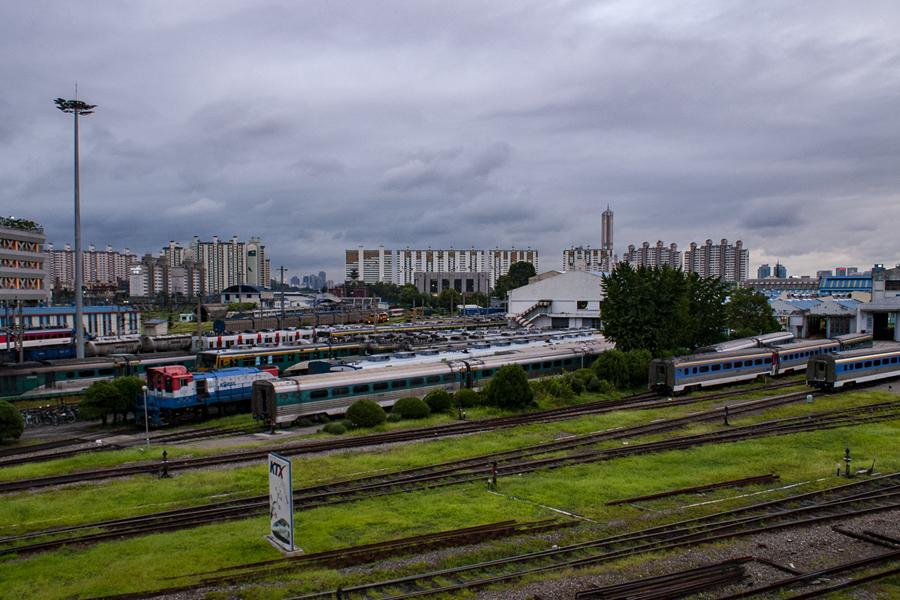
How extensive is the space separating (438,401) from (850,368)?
26884mm

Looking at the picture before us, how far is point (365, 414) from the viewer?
94.1 ft

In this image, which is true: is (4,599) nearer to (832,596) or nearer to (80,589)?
(80,589)

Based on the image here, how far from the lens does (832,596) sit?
40.7 ft

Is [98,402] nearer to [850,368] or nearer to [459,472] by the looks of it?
[459,472]

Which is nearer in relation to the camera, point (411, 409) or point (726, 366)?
point (411, 409)

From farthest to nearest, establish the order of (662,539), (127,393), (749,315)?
(749,315)
(127,393)
(662,539)

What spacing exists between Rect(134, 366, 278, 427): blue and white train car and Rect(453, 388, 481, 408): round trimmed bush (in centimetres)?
1189

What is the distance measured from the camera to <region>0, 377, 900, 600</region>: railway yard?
12.8 m

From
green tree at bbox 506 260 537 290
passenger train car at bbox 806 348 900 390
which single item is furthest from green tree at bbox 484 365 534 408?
green tree at bbox 506 260 537 290

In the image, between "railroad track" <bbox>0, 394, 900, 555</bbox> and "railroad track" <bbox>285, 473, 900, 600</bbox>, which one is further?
"railroad track" <bbox>0, 394, 900, 555</bbox>

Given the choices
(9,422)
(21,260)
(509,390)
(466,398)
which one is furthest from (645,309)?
(21,260)

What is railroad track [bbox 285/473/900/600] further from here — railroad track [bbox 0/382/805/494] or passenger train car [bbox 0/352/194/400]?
passenger train car [bbox 0/352/194/400]

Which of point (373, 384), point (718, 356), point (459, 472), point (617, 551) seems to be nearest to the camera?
point (617, 551)

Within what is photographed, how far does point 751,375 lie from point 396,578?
37.1 meters
